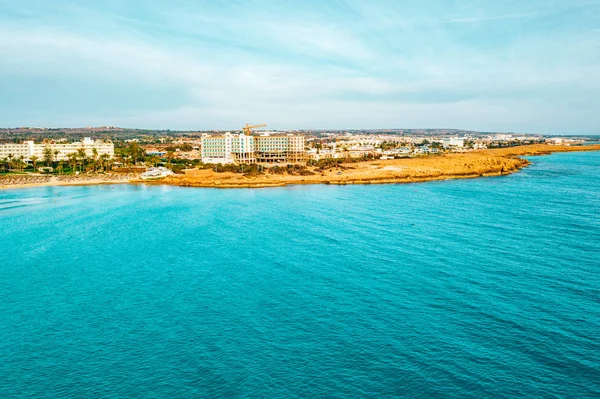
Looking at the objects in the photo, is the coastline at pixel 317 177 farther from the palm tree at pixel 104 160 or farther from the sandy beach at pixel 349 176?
the palm tree at pixel 104 160

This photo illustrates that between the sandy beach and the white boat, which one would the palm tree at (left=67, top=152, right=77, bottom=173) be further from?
the sandy beach

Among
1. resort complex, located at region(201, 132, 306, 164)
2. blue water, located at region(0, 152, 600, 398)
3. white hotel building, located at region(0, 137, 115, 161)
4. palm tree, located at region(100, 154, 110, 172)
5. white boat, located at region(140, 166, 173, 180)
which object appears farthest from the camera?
resort complex, located at region(201, 132, 306, 164)

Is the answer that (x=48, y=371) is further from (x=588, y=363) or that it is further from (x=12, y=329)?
(x=588, y=363)

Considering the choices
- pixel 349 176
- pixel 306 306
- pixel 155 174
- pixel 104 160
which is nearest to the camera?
pixel 306 306

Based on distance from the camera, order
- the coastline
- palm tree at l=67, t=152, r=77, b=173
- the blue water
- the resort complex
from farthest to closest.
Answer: the resort complex < palm tree at l=67, t=152, r=77, b=173 < the coastline < the blue water

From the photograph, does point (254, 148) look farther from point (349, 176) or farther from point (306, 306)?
point (306, 306)

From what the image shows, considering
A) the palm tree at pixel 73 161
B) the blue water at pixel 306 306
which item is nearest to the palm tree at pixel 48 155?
the palm tree at pixel 73 161

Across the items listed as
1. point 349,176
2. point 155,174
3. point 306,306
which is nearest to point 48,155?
point 155,174

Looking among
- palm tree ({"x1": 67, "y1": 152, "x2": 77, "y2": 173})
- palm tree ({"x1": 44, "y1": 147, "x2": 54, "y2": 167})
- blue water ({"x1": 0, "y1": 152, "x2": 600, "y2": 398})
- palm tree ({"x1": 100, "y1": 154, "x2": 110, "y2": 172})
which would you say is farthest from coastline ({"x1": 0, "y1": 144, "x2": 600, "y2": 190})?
blue water ({"x1": 0, "y1": 152, "x2": 600, "y2": 398})

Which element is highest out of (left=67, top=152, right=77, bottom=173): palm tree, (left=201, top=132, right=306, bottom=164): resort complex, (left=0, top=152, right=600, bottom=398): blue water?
(left=201, top=132, right=306, bottom=164): resort complex
